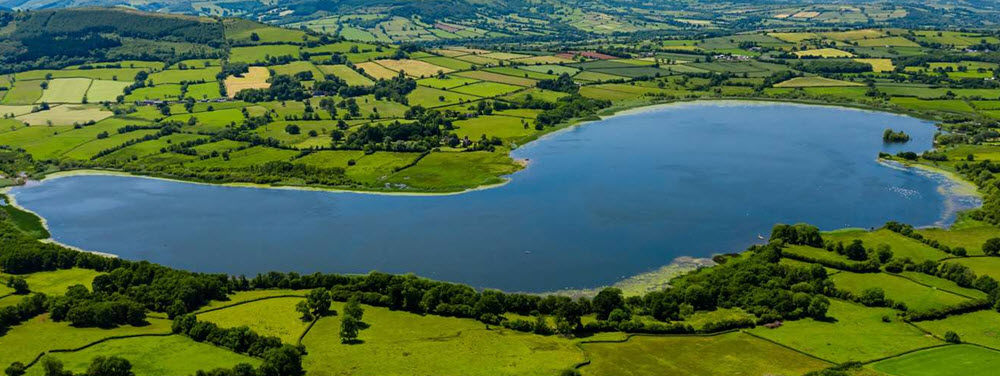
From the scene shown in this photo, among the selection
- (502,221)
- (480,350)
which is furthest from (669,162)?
(480,350)

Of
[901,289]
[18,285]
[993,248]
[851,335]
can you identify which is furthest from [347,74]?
[851,335]

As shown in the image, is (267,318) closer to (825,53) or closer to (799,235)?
(799,235)

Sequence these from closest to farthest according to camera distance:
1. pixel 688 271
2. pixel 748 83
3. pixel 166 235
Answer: pixel 688 271, pixel 166 235, pixel 748 83

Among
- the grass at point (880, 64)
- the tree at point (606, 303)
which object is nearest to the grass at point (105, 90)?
the tree at point (606, 303)

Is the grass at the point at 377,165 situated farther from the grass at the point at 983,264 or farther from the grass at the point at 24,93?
the grass at the point at 24,93

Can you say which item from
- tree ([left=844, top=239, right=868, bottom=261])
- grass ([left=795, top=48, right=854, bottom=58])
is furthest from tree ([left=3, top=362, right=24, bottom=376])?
grass ([left=795, top=48, right=854, bottom=58])

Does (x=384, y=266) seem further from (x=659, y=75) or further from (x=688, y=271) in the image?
(x=659, y=75)
